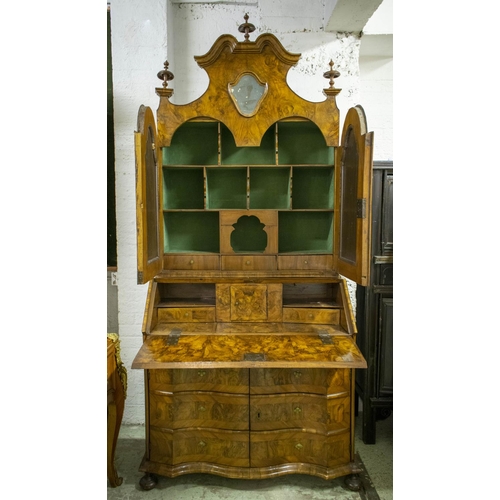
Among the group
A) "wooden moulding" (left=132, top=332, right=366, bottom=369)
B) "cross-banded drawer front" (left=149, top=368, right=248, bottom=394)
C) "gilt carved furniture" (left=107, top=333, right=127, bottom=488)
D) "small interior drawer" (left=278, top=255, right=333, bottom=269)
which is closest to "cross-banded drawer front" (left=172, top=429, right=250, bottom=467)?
"cross-banded drawer front" (left=149, top=368, right=248, bottom=394)

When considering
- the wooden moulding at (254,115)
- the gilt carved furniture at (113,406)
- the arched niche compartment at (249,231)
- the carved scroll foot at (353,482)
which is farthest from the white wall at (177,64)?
the carved scroll foot at (353,482)

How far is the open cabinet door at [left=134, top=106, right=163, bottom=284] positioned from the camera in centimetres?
168

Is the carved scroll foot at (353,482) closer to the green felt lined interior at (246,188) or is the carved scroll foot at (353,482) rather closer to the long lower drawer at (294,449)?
the long lower drawer at (294,449)

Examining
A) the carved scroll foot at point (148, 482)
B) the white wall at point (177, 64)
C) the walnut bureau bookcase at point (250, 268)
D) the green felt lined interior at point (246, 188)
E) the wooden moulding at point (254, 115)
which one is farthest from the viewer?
the white wall at point (177, 64)

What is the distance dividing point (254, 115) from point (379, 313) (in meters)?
1.37

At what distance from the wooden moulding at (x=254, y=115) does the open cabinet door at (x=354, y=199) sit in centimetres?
19

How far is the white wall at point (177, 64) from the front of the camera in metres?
2.45

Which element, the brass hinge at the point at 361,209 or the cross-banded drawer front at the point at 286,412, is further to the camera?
the cross-banded drawer front at the point at 286,412

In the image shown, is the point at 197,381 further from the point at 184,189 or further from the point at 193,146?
the point at 193,146

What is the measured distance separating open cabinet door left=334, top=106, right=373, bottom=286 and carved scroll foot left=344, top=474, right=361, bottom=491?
Result: 101cm

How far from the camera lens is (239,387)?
6.18 ft

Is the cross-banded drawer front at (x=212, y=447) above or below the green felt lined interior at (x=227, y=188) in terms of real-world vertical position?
below
